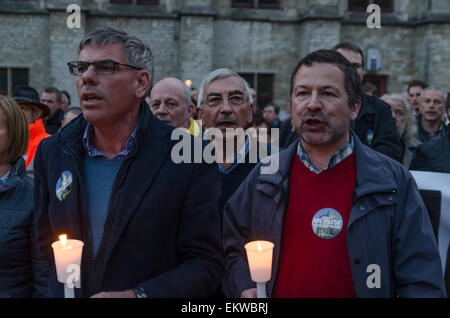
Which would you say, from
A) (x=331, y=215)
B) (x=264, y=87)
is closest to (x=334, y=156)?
(x=331, y=215)

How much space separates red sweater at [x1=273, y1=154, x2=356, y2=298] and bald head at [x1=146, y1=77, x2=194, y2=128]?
197 cm

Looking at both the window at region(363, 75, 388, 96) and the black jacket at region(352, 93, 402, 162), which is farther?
the window at region(363, 75, 388, 96)

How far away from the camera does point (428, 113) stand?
18.4 ft

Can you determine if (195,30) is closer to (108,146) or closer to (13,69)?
(13,69)

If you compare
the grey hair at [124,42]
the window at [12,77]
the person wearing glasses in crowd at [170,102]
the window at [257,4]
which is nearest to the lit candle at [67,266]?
the grey hair at [124,42]

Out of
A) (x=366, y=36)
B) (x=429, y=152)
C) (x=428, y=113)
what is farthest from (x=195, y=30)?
(x=429, y=152)

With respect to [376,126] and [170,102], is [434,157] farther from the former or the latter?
[170,102]

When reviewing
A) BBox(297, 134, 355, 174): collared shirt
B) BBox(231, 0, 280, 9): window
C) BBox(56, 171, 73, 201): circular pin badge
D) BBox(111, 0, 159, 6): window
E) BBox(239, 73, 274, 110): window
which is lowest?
BBox(56, 171, 73, 201): circular pin badge

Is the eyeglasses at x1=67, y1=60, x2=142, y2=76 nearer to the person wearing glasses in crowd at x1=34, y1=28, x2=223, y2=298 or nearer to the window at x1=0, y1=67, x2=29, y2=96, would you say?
the person wearing glasses in crowd at x1=34, y1=28, x2=223, y2=298

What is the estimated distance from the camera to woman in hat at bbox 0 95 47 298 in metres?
2.48

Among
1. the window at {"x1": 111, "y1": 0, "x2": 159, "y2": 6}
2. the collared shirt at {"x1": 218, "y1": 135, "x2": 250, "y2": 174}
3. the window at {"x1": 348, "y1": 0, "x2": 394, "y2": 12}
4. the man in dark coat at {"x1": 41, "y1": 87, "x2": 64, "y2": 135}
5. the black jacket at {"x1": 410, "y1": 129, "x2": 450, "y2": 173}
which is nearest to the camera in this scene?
the collared shirt at {"x1": 218, "y1": 135, "x2": 250, "y2": 174}

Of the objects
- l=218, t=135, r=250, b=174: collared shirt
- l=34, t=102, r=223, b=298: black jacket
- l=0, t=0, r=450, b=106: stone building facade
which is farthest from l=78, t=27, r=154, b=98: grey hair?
l=0, t=0, r=450, b=106: stone building facade

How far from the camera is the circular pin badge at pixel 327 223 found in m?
1.99
